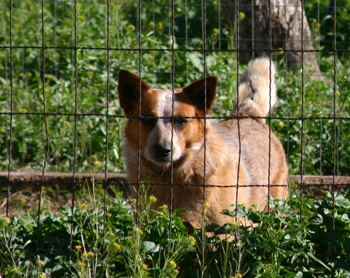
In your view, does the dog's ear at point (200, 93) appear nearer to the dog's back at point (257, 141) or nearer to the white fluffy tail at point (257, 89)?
the dog's back at point (257, 141)

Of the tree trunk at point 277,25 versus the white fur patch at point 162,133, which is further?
the tree trunk at point 277,25

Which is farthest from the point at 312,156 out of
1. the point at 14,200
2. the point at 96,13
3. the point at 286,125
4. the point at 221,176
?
the point at 96,13

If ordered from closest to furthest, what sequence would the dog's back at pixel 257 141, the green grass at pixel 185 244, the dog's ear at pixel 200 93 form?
the green grass at pixel 185 244
the dog's ear at pixel 200 93
the dog's back at pixel 257 141

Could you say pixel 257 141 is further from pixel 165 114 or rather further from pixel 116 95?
pixel 116 95

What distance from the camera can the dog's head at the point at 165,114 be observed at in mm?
4375

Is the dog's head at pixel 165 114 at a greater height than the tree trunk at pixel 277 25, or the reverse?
the tree trunk at pixel 277 25

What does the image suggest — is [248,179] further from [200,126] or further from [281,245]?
[281,245]

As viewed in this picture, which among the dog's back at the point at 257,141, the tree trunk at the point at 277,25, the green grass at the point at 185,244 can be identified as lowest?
the green grass at the point at 185,244

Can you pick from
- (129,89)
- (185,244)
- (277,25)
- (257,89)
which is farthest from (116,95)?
(185,244)

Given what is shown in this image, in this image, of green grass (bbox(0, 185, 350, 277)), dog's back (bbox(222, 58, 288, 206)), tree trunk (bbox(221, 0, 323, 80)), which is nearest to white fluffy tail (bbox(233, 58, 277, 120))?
dog's back (bbox(222, 58, 288, 206))

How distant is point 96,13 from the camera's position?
9.41 m

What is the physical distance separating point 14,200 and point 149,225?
9.88 ft

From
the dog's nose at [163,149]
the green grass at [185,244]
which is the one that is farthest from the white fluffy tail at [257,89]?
the green grass at [185,244]

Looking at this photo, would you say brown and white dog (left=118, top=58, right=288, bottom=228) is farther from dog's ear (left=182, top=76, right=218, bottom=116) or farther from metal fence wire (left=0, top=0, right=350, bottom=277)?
metal fence wire (left=0, top=0, right=350, bottom=277)
